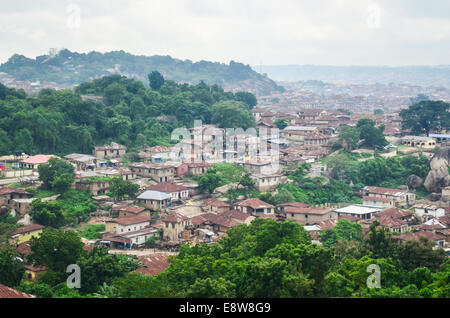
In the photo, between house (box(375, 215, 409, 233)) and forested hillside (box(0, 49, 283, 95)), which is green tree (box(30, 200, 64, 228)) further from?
forested hillside (box(0, 49, 283, 95))

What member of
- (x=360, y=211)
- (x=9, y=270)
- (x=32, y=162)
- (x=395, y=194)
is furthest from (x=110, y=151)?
(x=9, y=270)

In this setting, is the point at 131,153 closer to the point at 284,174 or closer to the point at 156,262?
the point at 284,174

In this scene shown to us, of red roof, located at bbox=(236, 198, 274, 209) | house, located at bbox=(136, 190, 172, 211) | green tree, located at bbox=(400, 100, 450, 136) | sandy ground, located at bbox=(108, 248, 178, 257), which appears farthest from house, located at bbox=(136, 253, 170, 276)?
green tree, located at bbox=(400, 100, 450, 136)

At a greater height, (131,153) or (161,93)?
(161,93)

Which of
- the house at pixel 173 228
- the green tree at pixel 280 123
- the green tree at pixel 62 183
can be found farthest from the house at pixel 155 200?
the green tree at pixel 280 123

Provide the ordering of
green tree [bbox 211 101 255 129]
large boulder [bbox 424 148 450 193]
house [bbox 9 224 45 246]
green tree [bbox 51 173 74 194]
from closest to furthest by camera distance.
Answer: house [bbox 9 224 45 246] < green tree [bbox 51 173 74 194] < large boulder [bbox 424 148 450 193] < green tree [bbox 211 101 255 129]

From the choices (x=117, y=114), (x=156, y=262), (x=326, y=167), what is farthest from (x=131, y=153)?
(x=156, y=262)
